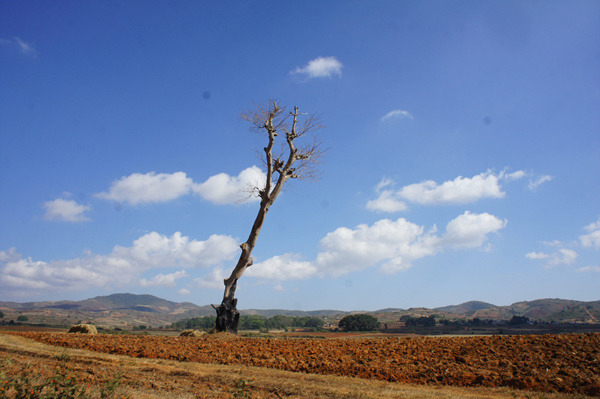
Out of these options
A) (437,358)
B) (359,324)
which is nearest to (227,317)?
(437,358)

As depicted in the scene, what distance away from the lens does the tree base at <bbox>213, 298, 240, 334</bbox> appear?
17.0 metres

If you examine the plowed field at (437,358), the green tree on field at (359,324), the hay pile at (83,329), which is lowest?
the green tree on field at (359,324)

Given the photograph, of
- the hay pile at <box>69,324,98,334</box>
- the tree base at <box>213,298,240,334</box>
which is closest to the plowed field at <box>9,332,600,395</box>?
the tree base at <box>213,298,240,334</box>

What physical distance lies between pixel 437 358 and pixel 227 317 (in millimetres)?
10912

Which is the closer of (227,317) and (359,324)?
(227,317)

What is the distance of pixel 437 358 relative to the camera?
29.8 feet

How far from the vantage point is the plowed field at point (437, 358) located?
7504 mm

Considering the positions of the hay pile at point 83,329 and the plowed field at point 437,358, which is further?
the hay pile at point 83,329

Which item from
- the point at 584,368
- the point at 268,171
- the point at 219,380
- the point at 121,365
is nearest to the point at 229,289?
the point at 268,171

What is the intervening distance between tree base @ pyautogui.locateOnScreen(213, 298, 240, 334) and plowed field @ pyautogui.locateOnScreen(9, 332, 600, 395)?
4710 mm

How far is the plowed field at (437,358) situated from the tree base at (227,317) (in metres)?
4.71

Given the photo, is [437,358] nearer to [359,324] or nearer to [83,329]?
[83,329]

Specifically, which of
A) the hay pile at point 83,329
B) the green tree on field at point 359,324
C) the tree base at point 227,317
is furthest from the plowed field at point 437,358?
the green tree on field at point 359,324

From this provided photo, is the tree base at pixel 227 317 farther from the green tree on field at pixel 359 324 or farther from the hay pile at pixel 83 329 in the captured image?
the green tree on field at pixel 359 324
